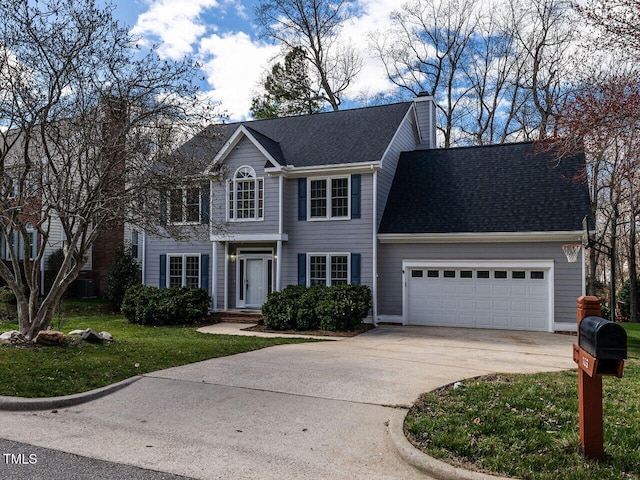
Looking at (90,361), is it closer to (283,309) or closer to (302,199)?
(283,309)

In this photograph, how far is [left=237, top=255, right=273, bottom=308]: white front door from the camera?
18078 mm

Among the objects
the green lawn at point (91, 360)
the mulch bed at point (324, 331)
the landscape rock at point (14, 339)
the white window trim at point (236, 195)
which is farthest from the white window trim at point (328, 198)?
the landscape rock at point (14, 339)

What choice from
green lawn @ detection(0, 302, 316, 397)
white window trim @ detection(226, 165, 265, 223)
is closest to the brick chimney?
white window trim @ detection(226, 165, 265, 223)

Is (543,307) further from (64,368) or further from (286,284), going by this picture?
(64,368)

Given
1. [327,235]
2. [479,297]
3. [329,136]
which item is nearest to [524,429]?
[479,297]

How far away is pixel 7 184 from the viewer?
9641mm

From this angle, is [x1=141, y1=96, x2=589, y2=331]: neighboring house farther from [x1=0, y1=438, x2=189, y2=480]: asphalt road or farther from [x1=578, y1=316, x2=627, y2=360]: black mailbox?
[x1=578, y1=316, x2=627, y2=360]: black mailbox

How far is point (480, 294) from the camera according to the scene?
615 inches

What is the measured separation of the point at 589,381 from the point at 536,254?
37.1 ft

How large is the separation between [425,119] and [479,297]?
28.7 feet

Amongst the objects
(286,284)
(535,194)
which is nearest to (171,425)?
(286,284)

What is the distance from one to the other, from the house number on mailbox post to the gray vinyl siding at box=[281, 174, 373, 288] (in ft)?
38.7


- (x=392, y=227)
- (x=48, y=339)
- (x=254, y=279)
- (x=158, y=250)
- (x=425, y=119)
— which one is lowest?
(x=48, y=339)

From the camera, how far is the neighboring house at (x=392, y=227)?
15.2 metres
